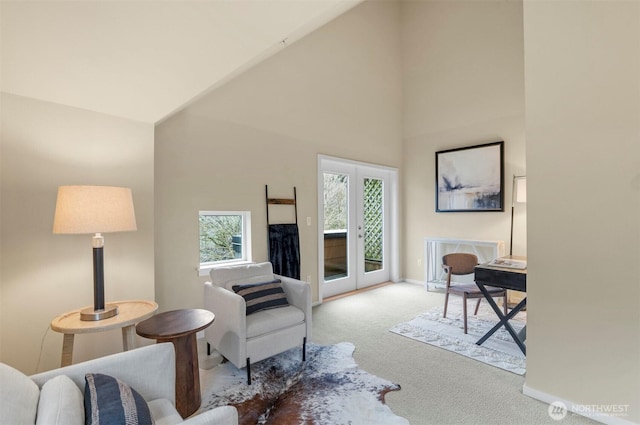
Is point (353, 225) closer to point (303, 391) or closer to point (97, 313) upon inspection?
point (303, 391)

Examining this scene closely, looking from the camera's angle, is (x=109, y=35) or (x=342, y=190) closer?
(x=109, y=35)

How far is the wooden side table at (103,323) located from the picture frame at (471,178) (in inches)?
178

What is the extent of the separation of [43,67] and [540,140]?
318 centimetres

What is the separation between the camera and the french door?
464cm

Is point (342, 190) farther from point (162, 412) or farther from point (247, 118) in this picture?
point (162, 412)

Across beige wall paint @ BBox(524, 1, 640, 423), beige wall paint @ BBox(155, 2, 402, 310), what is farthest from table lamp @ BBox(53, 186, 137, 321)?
beige wall paint @ BBox(524, 1, 640, 423)

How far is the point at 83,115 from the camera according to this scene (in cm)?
223

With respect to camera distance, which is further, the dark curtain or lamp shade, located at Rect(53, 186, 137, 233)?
the dark curtain

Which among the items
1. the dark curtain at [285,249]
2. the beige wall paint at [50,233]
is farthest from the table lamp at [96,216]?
the dark curtain at [285,249]

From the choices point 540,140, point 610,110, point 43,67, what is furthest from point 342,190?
point 43,67

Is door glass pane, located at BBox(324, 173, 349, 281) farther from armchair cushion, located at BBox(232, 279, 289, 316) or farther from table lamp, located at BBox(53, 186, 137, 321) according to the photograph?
table lamp, located at BBox(53, 186, 137, 321)

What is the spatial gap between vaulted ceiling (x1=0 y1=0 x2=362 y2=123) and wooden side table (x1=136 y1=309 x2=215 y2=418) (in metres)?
1.60

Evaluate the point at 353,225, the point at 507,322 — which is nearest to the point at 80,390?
the point at 507,322

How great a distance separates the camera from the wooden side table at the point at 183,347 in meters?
1.95
